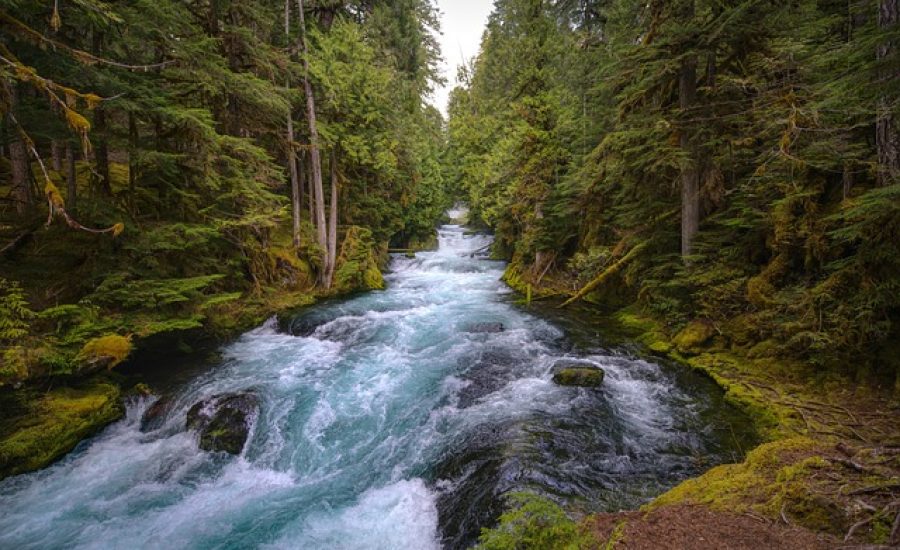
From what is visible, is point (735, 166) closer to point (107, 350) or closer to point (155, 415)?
point (155, 415)

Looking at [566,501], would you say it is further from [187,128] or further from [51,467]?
[187,128]

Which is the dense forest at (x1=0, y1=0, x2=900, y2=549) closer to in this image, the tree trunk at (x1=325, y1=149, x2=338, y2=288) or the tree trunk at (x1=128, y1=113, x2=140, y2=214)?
the tree trunk at (x1=128, y1=113, x2=140, y2=214)

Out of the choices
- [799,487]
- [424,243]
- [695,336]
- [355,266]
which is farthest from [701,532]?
[424,243]

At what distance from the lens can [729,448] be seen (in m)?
5.98

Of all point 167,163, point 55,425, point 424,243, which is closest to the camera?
point 55,425

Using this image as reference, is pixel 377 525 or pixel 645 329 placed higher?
pixel 645 329

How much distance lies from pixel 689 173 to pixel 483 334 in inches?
272

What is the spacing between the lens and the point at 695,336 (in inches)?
361

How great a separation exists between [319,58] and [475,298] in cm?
1150

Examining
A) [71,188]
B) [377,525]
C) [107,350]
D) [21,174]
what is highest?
[21,174]

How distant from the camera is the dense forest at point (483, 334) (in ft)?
15.6

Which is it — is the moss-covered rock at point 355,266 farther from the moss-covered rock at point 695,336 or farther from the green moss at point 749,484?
the green moss at point 749,484

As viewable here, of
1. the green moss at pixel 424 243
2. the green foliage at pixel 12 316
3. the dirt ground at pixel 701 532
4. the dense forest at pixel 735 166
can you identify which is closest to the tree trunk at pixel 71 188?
the green foliage at pixel 12 316

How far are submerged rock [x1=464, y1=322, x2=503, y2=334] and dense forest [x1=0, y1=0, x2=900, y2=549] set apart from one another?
121 mm
